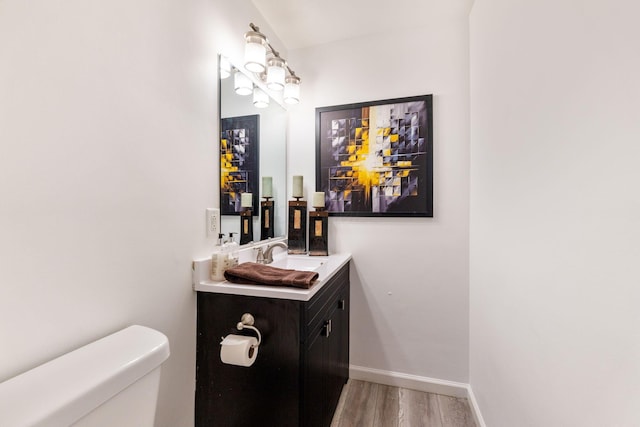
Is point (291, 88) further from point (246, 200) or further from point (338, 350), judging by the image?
point (338, 350)

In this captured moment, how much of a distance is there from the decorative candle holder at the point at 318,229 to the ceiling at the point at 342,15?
1158mm

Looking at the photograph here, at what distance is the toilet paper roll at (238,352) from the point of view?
106 cm

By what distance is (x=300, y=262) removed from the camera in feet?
6.22

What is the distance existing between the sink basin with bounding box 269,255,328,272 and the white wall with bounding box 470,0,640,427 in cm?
99

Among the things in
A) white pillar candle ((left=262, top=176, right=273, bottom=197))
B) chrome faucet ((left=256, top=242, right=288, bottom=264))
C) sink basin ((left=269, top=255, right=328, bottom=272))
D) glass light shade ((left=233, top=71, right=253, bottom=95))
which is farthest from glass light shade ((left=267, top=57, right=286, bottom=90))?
sink basin ((left=269, top=255, right=328, bottom=272))

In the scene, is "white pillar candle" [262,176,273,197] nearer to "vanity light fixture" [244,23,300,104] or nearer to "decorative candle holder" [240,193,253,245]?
"decorative candle holder" [240,193,253,245]

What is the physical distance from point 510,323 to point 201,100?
1668mm

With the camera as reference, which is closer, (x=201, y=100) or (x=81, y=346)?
(x=81, y=346)

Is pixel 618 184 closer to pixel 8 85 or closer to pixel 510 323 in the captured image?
pixel 510 323

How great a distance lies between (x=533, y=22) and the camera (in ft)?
3.10

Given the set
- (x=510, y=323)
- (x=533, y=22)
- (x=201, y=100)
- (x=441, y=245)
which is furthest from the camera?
(x=441, y=245)

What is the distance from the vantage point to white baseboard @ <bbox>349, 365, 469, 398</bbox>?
185 centimetres

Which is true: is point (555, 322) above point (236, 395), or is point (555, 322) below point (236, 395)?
above

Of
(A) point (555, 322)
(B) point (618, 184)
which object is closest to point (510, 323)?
(A) point (555, 322)
